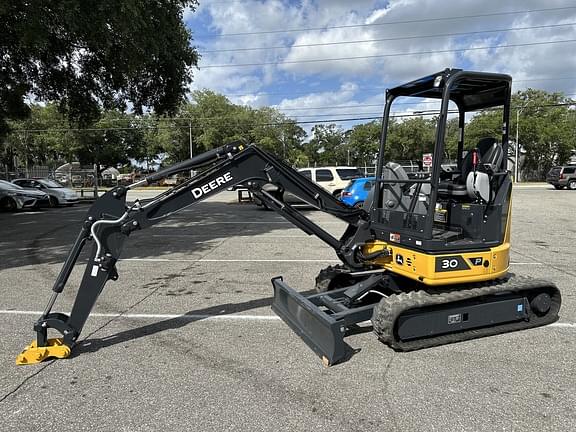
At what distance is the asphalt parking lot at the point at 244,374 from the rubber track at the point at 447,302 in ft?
0.32

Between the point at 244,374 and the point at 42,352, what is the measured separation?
2.04m

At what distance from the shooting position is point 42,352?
4301mm

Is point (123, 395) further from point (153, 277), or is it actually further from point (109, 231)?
point (153, 277)

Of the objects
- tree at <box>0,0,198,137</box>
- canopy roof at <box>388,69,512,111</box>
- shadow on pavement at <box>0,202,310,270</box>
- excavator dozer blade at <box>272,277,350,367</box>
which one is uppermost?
tree at <box>0,0,198,137</box>

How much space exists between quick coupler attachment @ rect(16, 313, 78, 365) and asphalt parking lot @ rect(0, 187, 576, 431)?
0.32 ft

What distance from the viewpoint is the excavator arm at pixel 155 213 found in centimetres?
434

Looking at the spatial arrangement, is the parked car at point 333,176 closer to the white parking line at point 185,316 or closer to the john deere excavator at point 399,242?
the john deere excavator at point 399,242

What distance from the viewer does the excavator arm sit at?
14.2 ft

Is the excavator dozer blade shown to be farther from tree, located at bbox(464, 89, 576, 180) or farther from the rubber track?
tree, located at bbox(464, 89, 576, 180)

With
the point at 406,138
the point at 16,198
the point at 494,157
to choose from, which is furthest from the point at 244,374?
the point at 16,198

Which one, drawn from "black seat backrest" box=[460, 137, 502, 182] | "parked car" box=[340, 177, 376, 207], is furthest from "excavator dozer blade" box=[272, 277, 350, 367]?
"parked car" box=[340, 177, 376, 207]

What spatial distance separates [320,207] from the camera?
515 cm

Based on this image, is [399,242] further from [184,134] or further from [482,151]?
[184,134]

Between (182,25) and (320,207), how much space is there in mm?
12285
